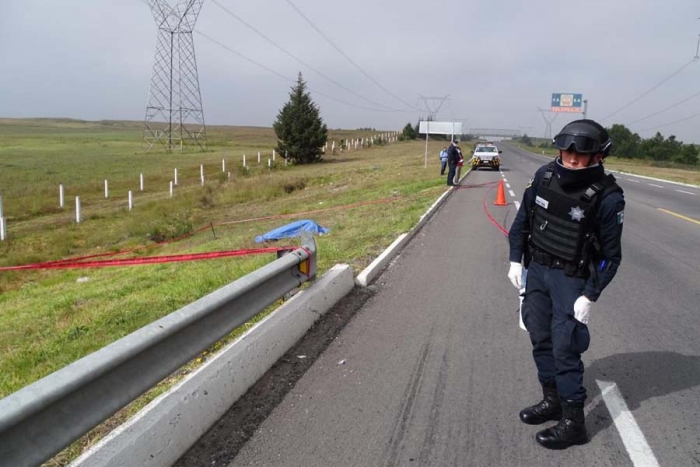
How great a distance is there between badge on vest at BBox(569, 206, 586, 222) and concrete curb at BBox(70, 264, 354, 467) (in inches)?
95.4

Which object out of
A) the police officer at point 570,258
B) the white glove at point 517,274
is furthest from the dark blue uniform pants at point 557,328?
the white glove at point 517,274

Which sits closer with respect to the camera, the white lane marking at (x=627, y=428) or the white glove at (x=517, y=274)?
the white lane marking at (x=627, y=428)

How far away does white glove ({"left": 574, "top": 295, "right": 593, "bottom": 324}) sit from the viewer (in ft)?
11.1

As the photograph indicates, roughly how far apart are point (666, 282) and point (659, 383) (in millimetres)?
4112

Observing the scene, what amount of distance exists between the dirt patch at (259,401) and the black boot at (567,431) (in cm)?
178

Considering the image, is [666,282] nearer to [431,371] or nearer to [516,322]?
[516,322]

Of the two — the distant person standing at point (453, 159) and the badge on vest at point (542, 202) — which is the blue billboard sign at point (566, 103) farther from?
the badge on vest at point (542, 202)

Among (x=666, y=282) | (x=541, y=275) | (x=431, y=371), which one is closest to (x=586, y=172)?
(x=541, y=275)

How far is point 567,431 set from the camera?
344cm

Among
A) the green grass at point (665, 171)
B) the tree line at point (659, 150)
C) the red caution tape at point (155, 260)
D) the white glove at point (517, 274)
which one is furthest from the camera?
the tree line at point (659, 150)

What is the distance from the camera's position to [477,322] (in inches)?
233

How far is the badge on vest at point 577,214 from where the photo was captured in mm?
3414

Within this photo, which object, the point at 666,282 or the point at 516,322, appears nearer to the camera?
the point at 516,322

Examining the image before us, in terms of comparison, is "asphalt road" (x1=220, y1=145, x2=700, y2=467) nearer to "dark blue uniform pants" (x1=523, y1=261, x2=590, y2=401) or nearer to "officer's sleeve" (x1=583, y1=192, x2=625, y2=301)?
"dark blue uniform pants" (x1=523, y1=261, x2=590, y2=401)
